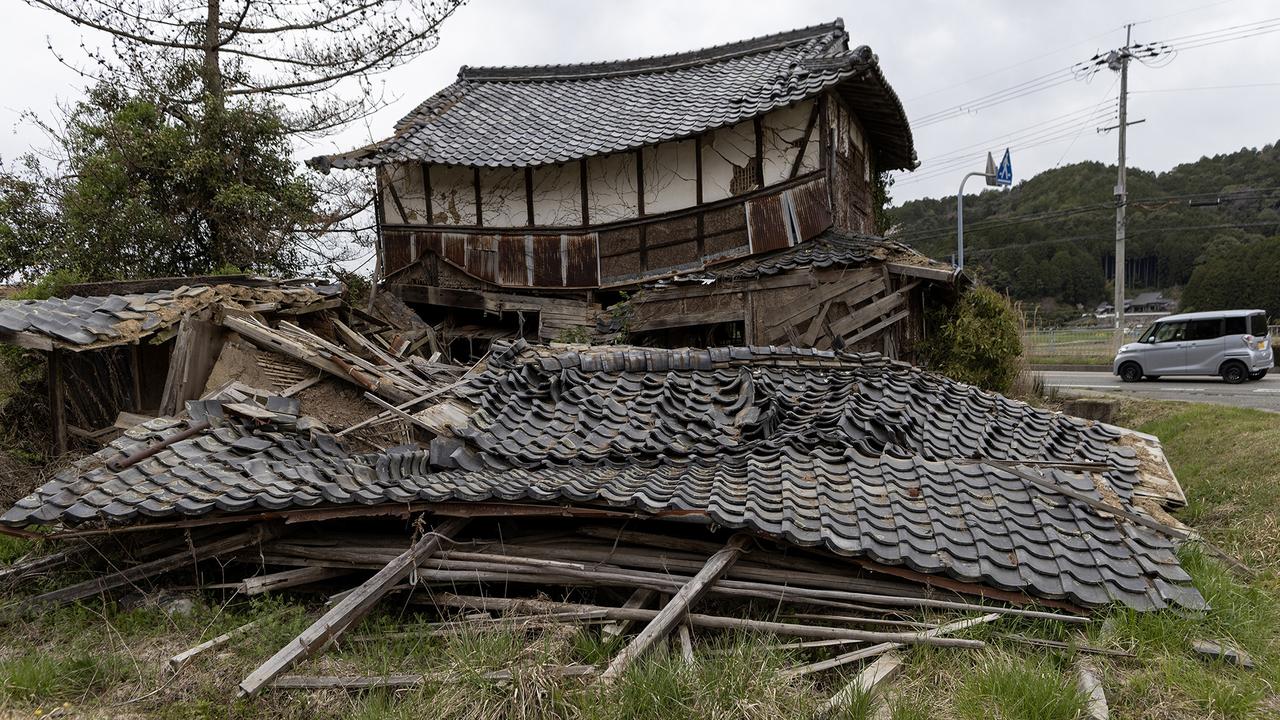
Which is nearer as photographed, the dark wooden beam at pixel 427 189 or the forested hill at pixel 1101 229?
the dark wooden beam at pixel 427 189

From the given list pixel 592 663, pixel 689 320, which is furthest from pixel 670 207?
pixel 592 663

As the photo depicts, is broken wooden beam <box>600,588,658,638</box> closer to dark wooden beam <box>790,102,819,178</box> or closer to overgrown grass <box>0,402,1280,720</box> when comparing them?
overgrown grass <box>0,402,1280,720</box>

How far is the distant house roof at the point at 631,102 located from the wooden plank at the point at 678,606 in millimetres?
9682

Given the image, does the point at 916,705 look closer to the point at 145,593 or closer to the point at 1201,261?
the point at 145,593

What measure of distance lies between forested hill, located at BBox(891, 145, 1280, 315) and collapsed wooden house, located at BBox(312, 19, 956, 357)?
25.0 metres

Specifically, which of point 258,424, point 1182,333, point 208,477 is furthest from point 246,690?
point 1182,333

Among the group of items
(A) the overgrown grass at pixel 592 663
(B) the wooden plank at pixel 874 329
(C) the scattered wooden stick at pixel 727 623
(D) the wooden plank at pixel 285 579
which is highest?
(B) the wooden plank at pixel 874 329

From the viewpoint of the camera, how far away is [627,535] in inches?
211

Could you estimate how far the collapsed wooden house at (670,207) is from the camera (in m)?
11.7

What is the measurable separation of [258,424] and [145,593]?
186 cm

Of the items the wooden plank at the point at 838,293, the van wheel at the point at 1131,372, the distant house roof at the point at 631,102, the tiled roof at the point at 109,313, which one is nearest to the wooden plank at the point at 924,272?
the wooden plank at the point at 838,293

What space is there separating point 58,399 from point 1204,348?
25457 millimetres

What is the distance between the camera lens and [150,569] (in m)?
5.86

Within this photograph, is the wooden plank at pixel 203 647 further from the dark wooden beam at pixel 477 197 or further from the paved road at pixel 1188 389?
the paved road at pixel 1188 389
